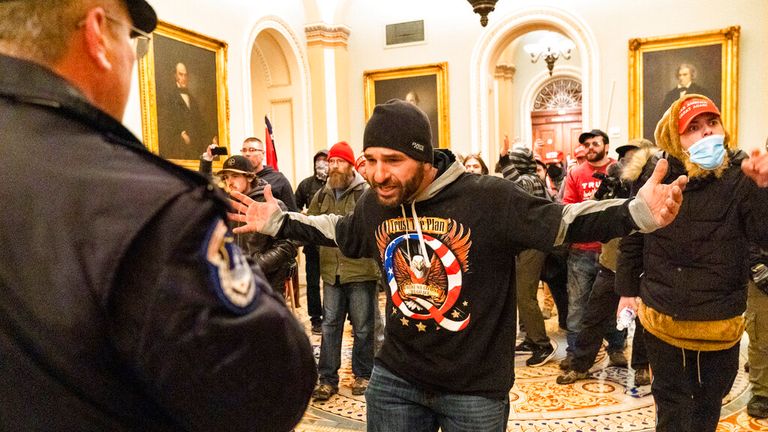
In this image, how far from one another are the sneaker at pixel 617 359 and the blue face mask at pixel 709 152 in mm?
2997

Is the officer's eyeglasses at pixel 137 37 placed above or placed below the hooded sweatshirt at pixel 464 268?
above

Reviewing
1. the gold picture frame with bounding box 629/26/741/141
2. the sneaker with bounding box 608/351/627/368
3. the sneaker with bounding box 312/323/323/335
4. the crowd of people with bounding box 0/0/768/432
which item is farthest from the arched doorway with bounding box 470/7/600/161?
the sneaker with bounding box 608/351/627/368

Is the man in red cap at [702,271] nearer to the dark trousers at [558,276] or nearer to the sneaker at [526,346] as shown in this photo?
the sneaker at [526,346]

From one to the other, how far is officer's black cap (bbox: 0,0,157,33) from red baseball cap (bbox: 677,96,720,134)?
234 cm

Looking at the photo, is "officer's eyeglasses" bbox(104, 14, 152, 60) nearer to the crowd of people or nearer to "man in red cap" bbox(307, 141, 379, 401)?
the crowd of people

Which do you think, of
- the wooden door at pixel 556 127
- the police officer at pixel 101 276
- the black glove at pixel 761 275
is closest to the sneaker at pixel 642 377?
the black glove at pixel 761 275

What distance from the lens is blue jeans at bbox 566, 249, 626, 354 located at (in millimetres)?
5129

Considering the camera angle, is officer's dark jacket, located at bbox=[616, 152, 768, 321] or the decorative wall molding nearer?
officer's dark jacket, located at bbox=[616, 152, 768, 321]

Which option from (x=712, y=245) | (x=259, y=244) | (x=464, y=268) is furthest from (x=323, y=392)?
(x=712, y=245)

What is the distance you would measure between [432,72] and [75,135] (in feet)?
32.4

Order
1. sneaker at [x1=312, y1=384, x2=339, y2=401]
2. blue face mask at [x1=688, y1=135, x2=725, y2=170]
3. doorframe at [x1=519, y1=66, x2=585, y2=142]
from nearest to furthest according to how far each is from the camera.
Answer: blue face mask at [x1=688, y1=135, x2=725, y2=170] < sneaker at [x1=312, y1=384, x2=339, y2=401] < doorframe at [x1=519, y1=66, x2=585, y2=142]

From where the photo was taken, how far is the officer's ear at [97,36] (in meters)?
0.90

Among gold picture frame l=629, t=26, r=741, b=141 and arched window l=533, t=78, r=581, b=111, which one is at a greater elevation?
arched window l=533, t=78, r=581, b=111

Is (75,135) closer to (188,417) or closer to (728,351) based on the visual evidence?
(188,417)
